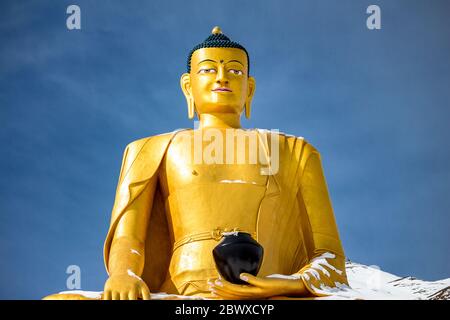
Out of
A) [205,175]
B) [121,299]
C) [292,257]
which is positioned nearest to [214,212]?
[205,175]

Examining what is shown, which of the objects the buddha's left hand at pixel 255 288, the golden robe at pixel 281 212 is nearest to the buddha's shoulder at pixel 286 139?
the golden robe at pixel 281 212

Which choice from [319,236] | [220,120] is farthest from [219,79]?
[319,236]

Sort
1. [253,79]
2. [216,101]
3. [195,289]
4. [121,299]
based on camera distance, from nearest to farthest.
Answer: [121,299]
[195,289]
[216,101]
[253,79]

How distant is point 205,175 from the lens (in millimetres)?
7969

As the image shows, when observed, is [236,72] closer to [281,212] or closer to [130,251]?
[281,212]

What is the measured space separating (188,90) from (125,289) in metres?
2.72

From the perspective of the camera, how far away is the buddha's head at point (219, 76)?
8.50m

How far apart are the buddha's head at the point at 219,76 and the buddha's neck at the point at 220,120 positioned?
0.03m

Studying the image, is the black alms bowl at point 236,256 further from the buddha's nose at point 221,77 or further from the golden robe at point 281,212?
the buddha's nose at point 221,77

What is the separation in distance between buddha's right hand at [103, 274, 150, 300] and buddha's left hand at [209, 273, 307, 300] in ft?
1.86

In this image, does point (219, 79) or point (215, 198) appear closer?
point (215, 198)

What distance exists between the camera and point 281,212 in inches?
316
